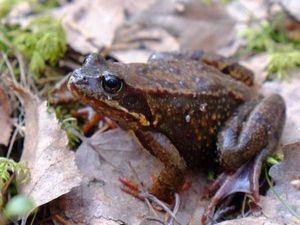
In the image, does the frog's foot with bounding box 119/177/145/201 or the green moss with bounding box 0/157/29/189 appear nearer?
the green moss with bounding box 0/157/29/189

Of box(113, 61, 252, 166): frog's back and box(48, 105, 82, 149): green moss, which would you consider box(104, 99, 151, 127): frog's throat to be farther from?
box(48, 105, 82, 149): green moss

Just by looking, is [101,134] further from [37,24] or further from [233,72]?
[37,24]

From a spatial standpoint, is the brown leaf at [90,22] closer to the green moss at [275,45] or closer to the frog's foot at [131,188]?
the green moss at [275,45]

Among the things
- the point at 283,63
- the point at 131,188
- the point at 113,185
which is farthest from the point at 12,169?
the point at 283,63

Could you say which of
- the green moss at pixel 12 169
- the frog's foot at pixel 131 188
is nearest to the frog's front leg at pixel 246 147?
the frog's foot at pixel 131 188

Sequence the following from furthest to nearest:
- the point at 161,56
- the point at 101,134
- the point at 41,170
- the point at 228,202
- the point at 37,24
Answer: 1. the point at 37,24
2. the point at 161,56
3. the point at 101,134
4. the point at 228,202
5. the point at 41,170

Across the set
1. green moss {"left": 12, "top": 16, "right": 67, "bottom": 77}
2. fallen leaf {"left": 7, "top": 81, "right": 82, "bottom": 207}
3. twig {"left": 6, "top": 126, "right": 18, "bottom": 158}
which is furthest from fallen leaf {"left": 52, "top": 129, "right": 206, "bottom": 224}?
green moss {"left": 12, "top": 16, "right": 67, "bottom": 77}

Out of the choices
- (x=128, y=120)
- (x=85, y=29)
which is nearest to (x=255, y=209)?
(x=128, y=120)
